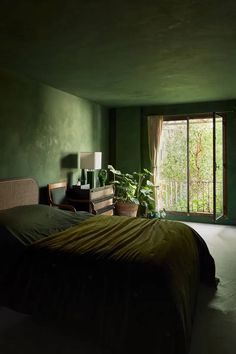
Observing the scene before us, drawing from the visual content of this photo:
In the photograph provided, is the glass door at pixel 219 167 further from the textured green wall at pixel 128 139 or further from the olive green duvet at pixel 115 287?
the olive green duvet at pixel 115 287

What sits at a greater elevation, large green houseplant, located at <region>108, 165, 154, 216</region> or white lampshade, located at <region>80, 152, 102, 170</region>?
white lampshade, located at <region>80, 152, 102, 170</region>

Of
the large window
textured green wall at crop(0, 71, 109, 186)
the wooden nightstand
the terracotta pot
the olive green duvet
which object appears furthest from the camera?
the large window

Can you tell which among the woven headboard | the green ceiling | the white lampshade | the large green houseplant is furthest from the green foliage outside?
the woven headboard

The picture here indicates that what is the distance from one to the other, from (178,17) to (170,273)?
1.87 metres

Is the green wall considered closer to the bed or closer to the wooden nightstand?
the wooden nightstand

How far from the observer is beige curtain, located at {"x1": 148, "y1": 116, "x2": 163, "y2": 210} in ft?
19.8

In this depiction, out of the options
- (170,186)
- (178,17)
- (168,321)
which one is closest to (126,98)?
(170,186)

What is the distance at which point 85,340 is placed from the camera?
2.14m

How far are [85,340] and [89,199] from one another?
2595 millimetres

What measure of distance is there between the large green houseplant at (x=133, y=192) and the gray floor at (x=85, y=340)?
2.84m

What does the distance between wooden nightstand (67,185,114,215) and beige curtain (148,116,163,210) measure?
145cm

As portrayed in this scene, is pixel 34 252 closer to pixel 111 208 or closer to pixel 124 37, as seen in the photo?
pixel 124 37

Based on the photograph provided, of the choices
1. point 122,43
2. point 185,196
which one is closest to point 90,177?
point 185,196

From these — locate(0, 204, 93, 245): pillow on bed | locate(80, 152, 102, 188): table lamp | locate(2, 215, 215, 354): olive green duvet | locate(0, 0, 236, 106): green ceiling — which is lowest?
locate(2, 215, 215, 354): olive green duvet
